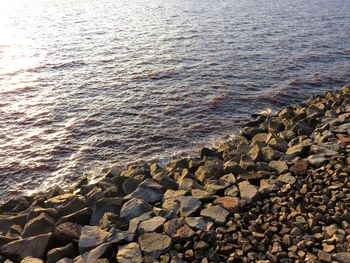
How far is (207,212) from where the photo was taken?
6.79m

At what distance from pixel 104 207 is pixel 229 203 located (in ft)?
8.35

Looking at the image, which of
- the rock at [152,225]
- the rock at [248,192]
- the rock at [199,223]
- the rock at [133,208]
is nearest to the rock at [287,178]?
the rock at [248,192]

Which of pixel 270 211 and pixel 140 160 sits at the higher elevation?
pixel 270 211

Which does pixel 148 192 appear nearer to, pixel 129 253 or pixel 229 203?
pixel 229 203

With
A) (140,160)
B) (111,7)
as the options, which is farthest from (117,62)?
(111,7)

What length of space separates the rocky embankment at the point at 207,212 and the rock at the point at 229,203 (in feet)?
0.06

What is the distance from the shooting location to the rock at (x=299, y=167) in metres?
7.93

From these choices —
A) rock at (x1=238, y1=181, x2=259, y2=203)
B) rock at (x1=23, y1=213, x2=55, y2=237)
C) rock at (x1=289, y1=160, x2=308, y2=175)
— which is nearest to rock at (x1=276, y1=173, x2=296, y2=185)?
rock at (x1=289, y1=160, x2=308, y2=175)

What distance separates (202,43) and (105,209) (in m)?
17.3

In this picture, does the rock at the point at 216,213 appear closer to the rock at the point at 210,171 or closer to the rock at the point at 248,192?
the rock at the point at 248,192

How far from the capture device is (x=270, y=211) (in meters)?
6.66

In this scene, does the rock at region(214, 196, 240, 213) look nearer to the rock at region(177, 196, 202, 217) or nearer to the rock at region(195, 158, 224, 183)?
the rock at region(177, 196, 202, 217)

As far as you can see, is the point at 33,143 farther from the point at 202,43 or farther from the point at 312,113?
the point at 202,43

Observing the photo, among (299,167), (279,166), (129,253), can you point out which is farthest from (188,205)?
(299,167)
